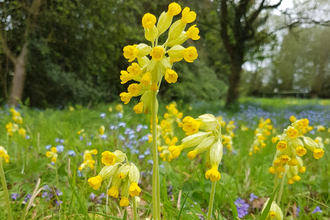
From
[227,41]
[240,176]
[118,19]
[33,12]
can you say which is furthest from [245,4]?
[240,176]

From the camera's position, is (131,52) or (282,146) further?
(282,146)

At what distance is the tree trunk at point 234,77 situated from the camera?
28.8 ft

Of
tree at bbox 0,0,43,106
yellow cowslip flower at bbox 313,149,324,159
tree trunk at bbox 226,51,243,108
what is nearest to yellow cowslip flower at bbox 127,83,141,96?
yellow cowslip flower at bbox 313,149,324,159

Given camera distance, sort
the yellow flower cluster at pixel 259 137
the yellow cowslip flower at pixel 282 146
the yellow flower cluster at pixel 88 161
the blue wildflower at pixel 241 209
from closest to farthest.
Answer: the yellow cowslip flower at pixel 282 146
the blue wildflower at pixel 241 209
the yellow flower cluster at pixel 88 161
the yellow flower cluster at pixel 259 137

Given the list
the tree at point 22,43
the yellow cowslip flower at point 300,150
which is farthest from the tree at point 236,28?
the yellow cowslip flower at point 300,150

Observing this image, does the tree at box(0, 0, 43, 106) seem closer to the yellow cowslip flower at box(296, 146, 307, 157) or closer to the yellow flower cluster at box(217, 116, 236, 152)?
the yellow flower cluster at box(217, 116, 236, 152)

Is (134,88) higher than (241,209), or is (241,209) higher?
(134,88)

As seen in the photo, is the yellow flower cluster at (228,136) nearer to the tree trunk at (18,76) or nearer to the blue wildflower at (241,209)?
the blue wildflower at (241,209)

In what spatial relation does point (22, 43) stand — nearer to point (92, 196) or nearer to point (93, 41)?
point (93, 41)

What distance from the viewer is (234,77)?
8930 millimetres

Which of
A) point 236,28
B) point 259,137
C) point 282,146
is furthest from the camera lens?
point 236,28

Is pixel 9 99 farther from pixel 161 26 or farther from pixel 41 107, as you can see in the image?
pixel 161 26

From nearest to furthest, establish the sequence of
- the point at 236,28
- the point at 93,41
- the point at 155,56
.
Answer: the point at 155,56, the point at 93,41, the point at 236,28

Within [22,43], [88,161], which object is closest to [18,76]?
[22,43]
